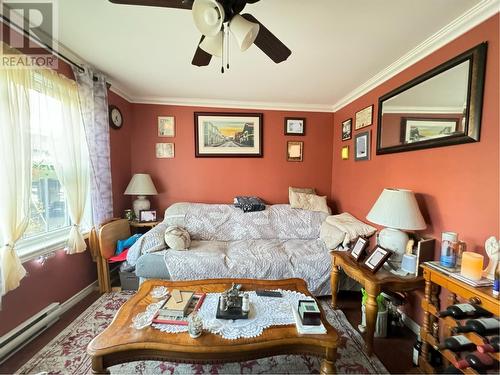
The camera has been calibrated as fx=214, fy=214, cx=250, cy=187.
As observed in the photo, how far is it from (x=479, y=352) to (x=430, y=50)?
6.65 ft

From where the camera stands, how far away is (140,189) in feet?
9.11

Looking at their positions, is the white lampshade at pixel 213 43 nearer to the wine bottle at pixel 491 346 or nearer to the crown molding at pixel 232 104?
the crown molding at pixel 232 104

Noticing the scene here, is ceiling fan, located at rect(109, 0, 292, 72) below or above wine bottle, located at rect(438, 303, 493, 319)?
above

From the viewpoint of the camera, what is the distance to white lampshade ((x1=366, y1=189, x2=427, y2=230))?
158 centimetres

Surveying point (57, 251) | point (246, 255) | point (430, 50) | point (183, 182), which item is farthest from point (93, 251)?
point (430, 50)

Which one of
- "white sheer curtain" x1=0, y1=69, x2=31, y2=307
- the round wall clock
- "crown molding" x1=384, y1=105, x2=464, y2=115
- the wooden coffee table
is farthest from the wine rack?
the round wall clock

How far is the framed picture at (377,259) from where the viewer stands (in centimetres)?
161

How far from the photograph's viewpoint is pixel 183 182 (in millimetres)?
3150

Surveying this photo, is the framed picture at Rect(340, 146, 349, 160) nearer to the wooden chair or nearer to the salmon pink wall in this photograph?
the salmon pink wall

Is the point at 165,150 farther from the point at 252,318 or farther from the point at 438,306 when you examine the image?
the point at 438,306

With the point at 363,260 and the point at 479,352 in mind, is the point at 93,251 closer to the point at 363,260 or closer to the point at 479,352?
the point at 363,260

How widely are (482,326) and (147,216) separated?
10.1 feet

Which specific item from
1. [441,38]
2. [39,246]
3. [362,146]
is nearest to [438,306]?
[362,146]

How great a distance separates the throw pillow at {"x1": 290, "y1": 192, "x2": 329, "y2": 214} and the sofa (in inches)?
3.2
